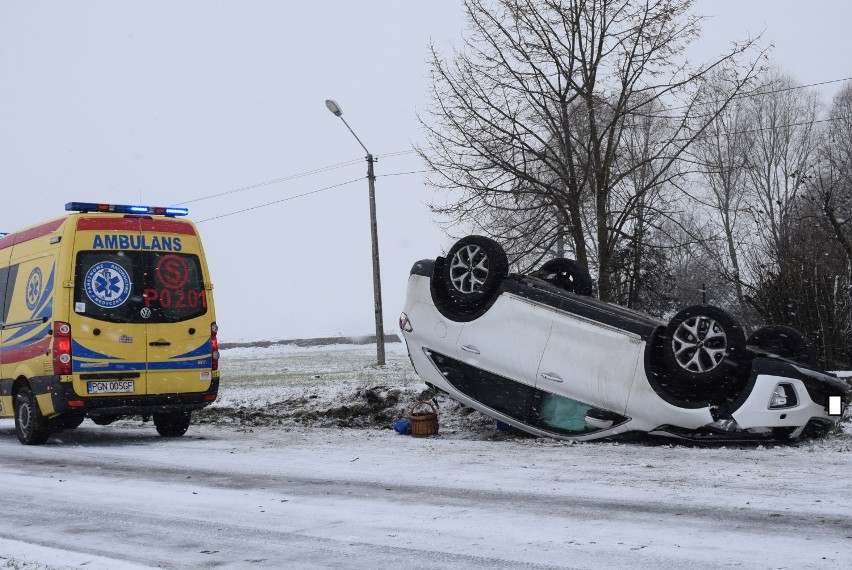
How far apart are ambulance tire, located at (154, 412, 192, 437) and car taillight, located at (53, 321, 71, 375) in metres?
1.91

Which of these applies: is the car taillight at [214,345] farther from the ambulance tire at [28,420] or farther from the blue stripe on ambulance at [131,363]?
the ambulance tire at [28,420]

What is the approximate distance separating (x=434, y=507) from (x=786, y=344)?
5.58m

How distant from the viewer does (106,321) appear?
11.1m

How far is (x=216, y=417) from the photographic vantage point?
15336mm

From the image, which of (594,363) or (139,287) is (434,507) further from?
(139,287)

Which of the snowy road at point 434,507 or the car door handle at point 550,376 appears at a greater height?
the car door handle at point 550,376

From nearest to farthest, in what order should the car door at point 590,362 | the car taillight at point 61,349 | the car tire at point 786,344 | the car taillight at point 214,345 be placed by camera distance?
the car door at point 590,362 → the car tire at point 786,344 → the car taillight at point 61,349 → the car taillight at point 214,345

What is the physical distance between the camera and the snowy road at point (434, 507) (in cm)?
505

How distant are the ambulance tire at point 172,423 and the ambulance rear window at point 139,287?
60.9 inches

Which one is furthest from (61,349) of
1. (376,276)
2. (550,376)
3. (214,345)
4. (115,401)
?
(376,276)

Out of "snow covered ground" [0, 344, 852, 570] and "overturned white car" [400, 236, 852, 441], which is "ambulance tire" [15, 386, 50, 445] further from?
"overturned white car" [400, 236, 852, 441]

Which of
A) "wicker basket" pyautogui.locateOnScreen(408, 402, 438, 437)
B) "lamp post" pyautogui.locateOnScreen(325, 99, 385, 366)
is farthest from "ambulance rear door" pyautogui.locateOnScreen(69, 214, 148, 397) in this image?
"lamp post" pyautogui.locateOnScreen(325, 99, 385, 366)

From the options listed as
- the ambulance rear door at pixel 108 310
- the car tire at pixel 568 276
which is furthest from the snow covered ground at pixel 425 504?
the car tire at pixel 568 276

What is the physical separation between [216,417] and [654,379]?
829 cm
